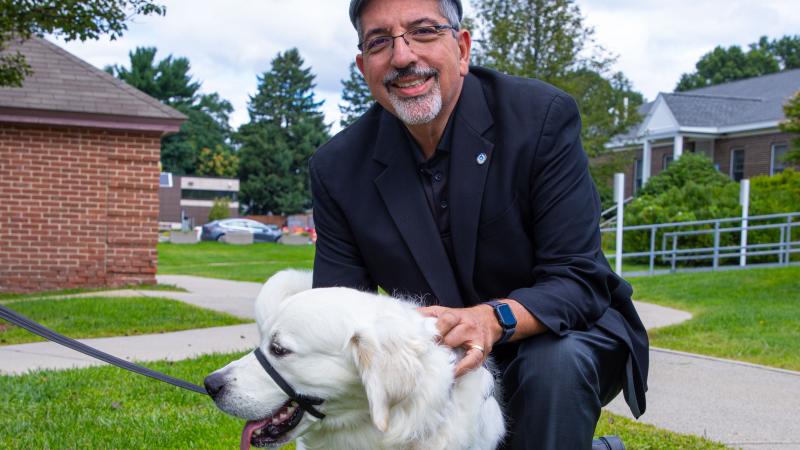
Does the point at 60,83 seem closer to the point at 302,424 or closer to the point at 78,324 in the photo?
the point at 78,324

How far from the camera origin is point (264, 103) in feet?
233

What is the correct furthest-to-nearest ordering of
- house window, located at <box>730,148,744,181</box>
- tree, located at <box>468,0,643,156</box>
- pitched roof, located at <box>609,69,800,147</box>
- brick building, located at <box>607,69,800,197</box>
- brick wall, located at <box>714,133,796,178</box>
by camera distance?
house window, located at <box>730,148,744,181</box>, pitched roof, located at <box>609,69,800,147</box>, brick building, located at <box>607,69,800,197</box>, brick wall, located at <box>714,133,796,178</box>, tree, located at <box>468,0,643,156</box>

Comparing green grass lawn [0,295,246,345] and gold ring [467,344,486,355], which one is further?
green grass lawn [0,295,246,345]

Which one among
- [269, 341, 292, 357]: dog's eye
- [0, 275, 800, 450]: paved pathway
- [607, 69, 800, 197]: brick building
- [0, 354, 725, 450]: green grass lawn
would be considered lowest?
[0, 275, 800, 450]: paved pathway

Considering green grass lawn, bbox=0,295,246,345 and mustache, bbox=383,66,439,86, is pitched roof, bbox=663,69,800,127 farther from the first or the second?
mustache, bbox=383,66,439,86

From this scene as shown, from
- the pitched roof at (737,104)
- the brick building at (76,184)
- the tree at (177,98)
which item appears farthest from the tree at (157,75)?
the brick building at (76,184)

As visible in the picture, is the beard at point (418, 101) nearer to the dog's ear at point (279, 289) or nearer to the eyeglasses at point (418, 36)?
the eyeglasses at point (418, 36)

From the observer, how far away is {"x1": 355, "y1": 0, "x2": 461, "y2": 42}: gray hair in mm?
2963

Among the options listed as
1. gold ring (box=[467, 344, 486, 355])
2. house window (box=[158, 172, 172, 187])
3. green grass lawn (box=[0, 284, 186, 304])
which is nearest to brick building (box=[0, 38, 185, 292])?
green grass lawn (box=[0, 284, 186, 304])

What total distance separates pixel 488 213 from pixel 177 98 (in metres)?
75.4

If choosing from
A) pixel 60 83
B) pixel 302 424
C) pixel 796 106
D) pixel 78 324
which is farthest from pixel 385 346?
pixel 796 106

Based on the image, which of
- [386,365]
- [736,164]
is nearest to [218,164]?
[736,164]

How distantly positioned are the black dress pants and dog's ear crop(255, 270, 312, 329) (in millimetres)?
834

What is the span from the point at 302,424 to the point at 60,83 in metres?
13.4
